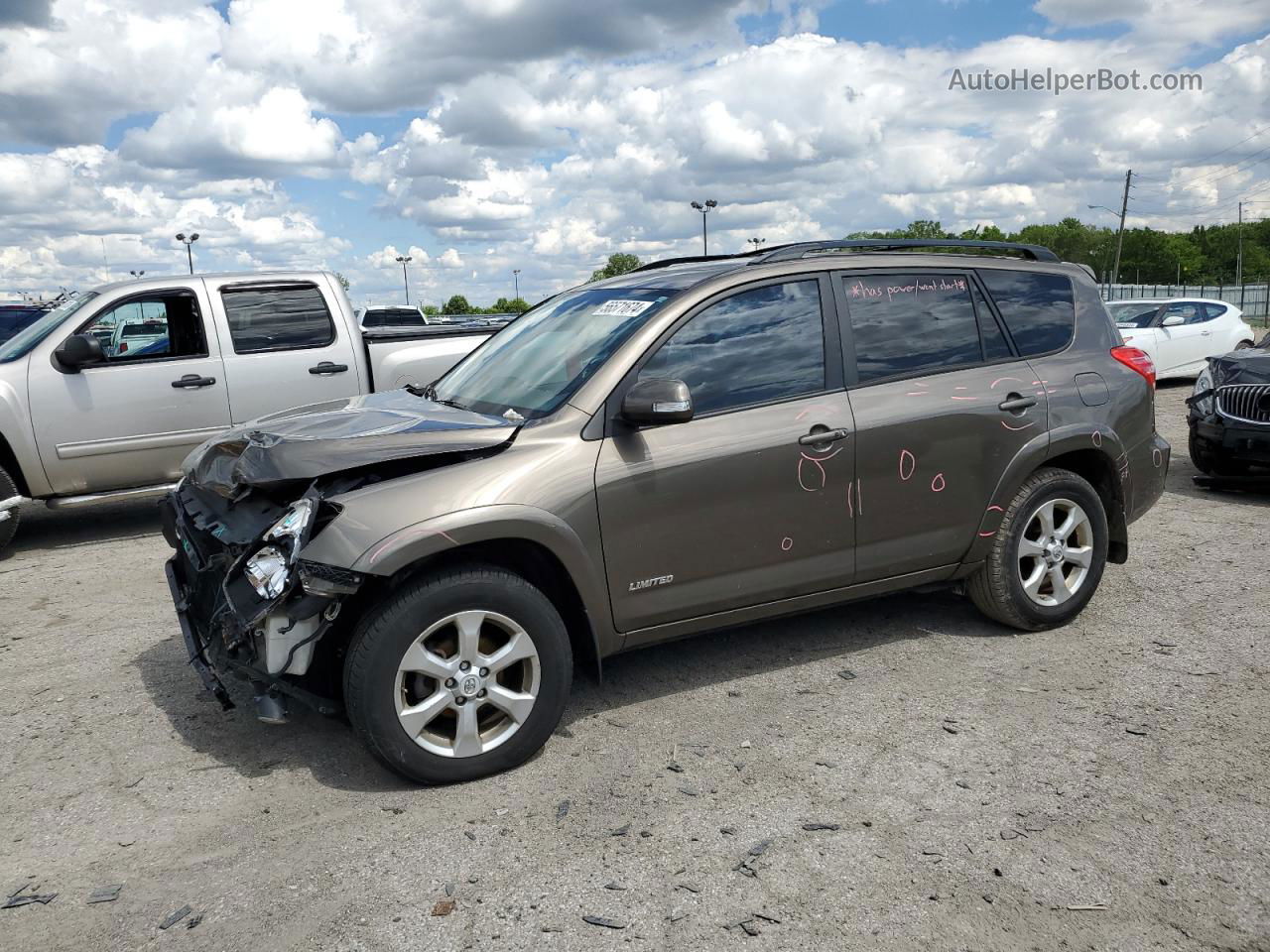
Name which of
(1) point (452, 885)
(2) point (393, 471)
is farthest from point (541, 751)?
(2) point (393, 471)

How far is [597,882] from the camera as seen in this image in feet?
10.00

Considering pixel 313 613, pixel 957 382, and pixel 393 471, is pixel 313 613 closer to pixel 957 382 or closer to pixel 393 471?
pixel 393 471

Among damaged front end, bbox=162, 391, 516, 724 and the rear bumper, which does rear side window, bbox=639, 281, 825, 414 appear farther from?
the rear bumper

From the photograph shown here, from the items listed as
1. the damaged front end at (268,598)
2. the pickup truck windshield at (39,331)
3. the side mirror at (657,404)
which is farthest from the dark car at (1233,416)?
the pickup truck windshield at (39,331)

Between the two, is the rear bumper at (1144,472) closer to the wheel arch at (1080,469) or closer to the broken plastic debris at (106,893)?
the wheel arch at (1080,469)

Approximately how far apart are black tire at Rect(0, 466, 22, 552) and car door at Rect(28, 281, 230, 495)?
290 millimetres

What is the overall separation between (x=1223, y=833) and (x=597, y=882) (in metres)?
1.95

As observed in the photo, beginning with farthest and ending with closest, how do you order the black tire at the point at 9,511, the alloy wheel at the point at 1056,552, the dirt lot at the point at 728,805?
1. the black tire at the point at 9,511
2. the alloy wheel at the point at 1056,552
3. the dirt lot at the point at 728,805

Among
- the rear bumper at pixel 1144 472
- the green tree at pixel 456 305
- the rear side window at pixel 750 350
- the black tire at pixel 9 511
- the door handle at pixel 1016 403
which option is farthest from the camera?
the green tree at pixel 456 305

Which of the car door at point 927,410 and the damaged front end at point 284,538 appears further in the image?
the car door at point 927,410

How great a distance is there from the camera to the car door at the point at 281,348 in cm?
829

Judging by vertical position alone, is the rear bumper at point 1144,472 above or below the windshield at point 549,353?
below

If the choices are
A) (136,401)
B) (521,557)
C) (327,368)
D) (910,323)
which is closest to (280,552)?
(521,557)

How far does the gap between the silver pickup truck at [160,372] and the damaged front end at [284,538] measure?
12.3 feet
